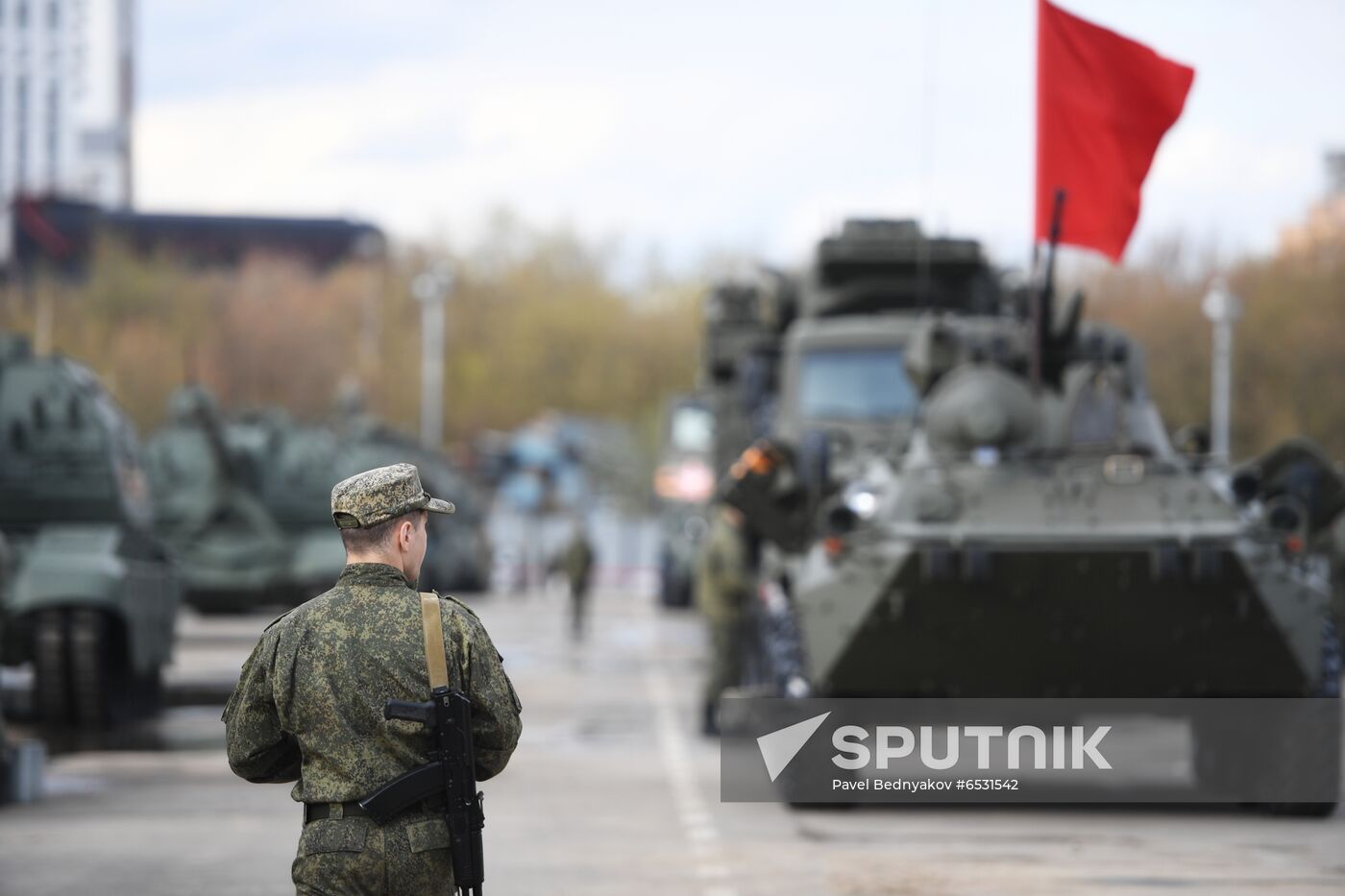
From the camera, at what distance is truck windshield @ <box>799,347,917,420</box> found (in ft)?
52.7

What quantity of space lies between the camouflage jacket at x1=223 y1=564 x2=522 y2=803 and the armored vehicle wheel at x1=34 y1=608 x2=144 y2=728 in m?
11.2

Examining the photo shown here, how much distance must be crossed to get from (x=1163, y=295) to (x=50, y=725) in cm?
1324

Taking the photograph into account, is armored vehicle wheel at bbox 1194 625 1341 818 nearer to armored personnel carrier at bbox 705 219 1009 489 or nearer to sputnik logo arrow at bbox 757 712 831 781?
sputnik logo arrow at bbox 757 712 831 781

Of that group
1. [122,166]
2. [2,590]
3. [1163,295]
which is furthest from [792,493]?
[122,166]

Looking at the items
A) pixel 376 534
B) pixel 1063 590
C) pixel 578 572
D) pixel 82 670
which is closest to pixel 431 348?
pixel 578 572

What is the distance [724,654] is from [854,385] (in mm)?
2044

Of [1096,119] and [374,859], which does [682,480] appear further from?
[374,859]

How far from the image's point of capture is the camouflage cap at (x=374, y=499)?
5.54m

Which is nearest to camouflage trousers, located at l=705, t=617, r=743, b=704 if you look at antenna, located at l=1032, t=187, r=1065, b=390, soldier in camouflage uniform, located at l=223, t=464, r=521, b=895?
antenna, located at l=1032, t=187, r=1065, b=390

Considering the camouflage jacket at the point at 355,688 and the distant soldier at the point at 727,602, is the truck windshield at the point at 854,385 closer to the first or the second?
the distant soldier at the point at 727,602

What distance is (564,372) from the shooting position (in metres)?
78.7

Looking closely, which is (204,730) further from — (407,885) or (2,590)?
(407,885)

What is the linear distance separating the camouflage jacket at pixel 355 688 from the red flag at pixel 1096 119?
27.0ft

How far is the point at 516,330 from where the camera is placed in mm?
79250
